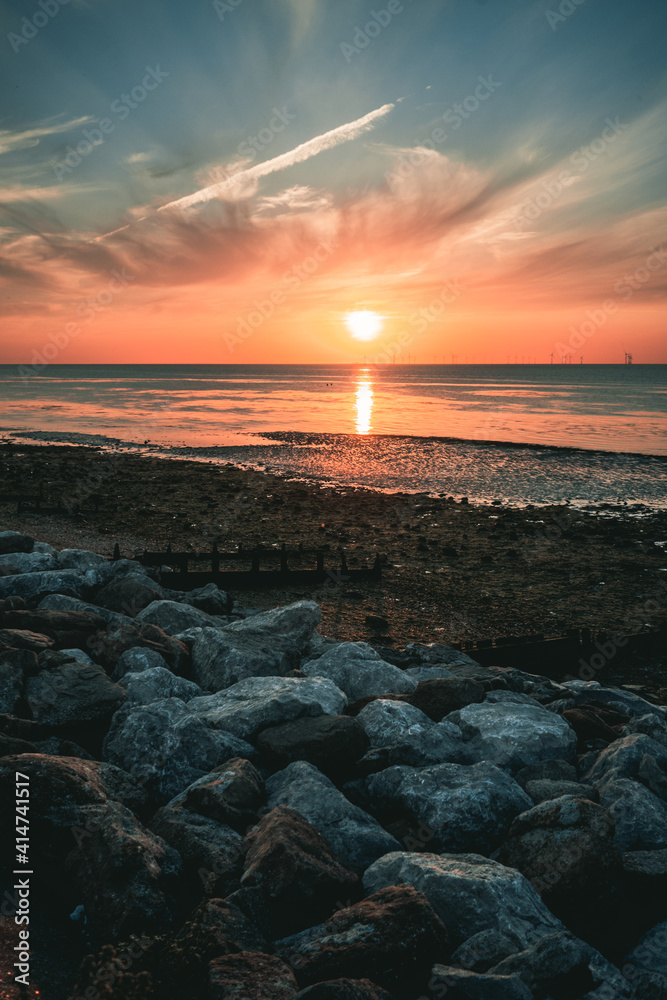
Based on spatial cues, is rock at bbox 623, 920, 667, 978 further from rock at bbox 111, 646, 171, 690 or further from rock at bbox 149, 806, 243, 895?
rock at bbox 111, 646, 171, 690

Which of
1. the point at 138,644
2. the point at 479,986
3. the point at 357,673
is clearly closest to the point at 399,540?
the point at 357,673

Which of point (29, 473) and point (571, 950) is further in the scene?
point (29, 473)

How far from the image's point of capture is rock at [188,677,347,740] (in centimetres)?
586

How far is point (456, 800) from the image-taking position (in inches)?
192

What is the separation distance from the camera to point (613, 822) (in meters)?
4.66

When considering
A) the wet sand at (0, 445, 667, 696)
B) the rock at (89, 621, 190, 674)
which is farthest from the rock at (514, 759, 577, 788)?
the wet sand at (0, 445, 667, 696)

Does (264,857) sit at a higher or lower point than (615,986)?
higher

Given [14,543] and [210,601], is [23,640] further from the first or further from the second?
[14,543]

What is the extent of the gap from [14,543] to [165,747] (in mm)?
8784

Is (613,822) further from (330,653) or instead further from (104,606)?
(104,606)

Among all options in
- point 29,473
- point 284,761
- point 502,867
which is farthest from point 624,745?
point 29,473

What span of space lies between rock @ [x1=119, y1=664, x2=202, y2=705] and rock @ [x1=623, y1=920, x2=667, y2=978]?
441 centimetres

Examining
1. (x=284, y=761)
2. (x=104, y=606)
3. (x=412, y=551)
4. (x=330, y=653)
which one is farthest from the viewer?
(x=412, y=551)

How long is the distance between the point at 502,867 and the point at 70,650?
5.17 metres
